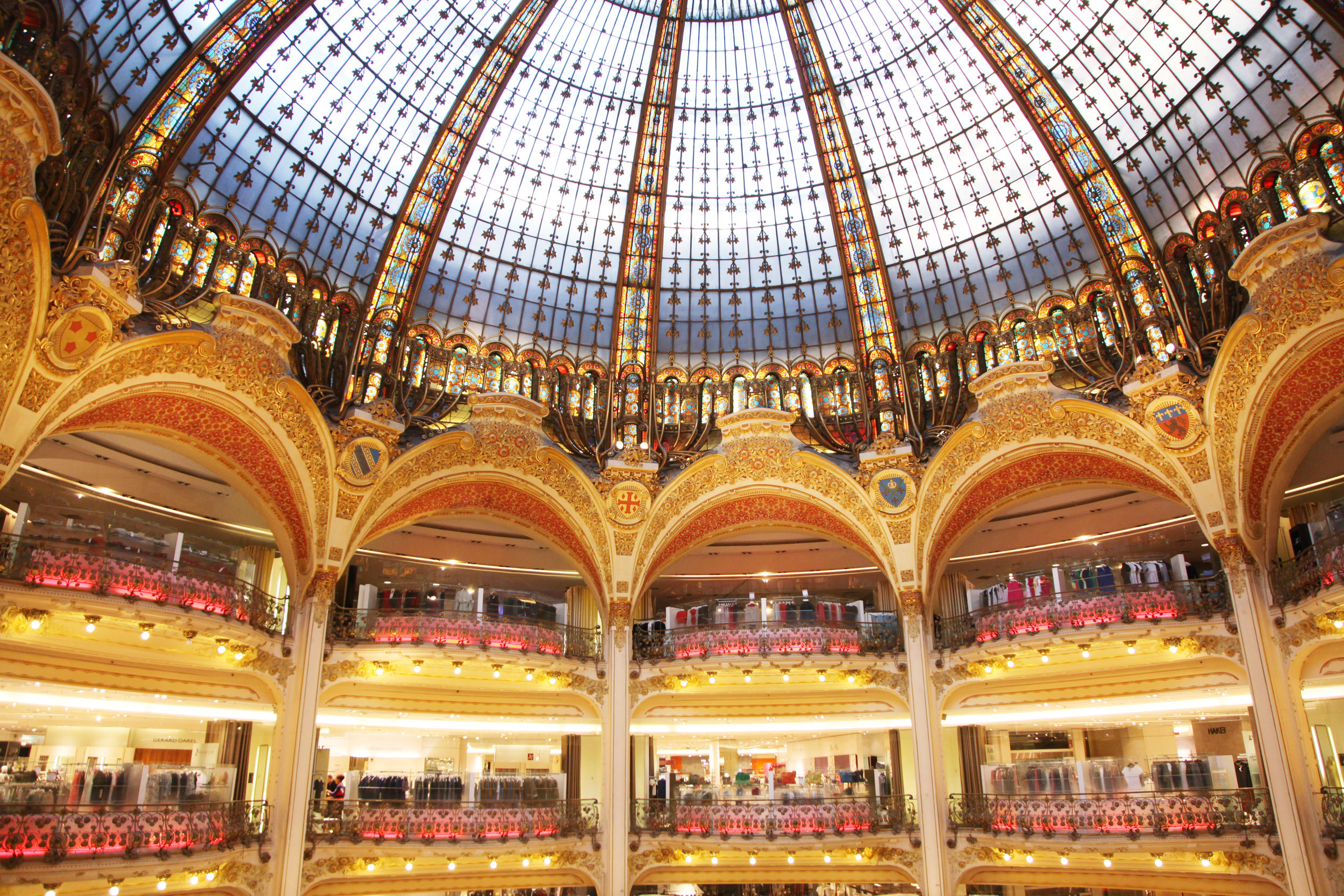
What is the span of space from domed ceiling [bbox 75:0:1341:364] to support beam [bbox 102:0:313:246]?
491 millimetres

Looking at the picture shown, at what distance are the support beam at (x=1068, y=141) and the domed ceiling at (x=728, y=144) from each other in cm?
39

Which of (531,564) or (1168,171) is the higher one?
(1168,171)

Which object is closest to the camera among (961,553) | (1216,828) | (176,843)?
(176,843)

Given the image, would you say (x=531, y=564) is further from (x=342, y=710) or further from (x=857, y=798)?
(x=857, y=798)

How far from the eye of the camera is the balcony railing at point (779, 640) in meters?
28.6

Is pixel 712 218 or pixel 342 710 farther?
pixel 712 218

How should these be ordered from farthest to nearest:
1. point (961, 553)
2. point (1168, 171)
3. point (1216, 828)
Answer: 1. point (961, 553)
2. point (1168, 171)
3. point (1216, 828)

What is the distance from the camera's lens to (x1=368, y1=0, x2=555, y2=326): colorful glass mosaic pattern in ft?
86.6

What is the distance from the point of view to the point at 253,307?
23.0 m

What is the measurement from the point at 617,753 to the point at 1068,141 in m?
22.0

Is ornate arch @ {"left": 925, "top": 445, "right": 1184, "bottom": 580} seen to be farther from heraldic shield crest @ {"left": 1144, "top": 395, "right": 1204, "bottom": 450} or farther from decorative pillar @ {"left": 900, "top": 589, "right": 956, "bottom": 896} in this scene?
decorative pillar @ {"left": 900, "top": 589, "right": 956, "bottom": 896}

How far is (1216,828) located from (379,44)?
95.5ft

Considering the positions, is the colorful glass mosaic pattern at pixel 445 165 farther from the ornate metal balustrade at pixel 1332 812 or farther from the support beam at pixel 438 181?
the ornate metal balustrade at pixel 1332 812

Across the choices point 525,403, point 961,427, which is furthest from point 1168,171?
point 525,403
